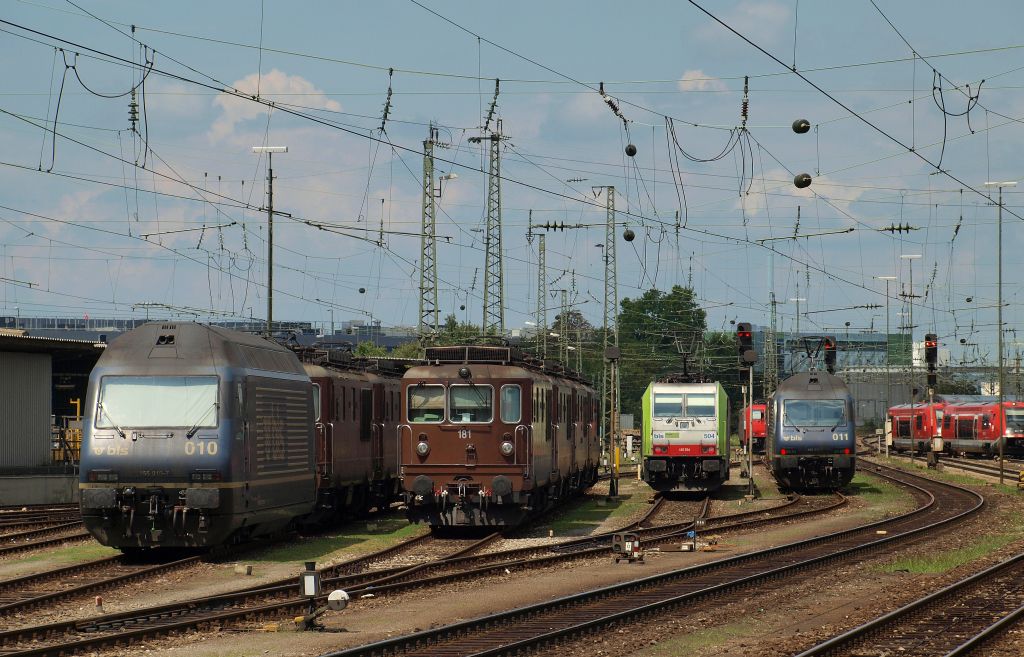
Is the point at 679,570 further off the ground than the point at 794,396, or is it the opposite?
the point at 794,396

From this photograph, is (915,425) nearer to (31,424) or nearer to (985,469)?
(985,469)

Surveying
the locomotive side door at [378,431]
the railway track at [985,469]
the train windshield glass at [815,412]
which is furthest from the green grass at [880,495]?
the locomotive side door at [378,431]

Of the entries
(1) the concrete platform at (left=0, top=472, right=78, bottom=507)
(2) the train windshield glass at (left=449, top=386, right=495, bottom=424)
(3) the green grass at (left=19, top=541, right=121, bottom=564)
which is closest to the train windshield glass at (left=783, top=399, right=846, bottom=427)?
(2) the train windshield glass at (left=449, top=386, right=495, bottom=424)

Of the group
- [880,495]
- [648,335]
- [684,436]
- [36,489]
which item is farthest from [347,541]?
[648,335]

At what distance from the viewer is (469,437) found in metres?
25.5

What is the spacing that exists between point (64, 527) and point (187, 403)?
9.33 m

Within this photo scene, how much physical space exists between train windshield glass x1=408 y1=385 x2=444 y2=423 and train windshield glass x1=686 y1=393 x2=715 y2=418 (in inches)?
515

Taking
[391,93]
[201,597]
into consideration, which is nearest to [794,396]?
[391,93]

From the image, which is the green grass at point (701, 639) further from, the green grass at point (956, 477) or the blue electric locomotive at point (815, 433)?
the green grass at point (956, 477)

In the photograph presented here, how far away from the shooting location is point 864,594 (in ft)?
58.8

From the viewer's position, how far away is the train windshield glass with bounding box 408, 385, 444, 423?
2589 cm

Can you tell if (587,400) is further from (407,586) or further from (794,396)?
(407,586)

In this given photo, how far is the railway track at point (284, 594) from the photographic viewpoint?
13.6 metres

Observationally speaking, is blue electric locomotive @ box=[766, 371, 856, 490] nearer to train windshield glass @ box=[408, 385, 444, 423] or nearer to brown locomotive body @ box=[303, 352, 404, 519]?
brown locomotive body @ box=[303, 352, 404, 519]
